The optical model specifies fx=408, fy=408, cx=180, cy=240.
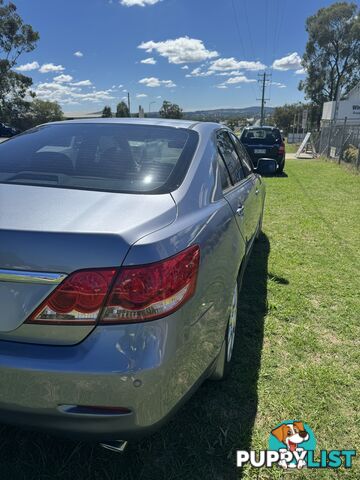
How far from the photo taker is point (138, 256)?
148 cm

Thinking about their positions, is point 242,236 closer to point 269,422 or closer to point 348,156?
point 269,422

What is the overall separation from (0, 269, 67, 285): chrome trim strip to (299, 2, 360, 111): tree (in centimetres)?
5749

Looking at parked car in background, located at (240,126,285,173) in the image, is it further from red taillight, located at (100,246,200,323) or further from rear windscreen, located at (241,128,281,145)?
red taillight, located at (100,246,200,323)

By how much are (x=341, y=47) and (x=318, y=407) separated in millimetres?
57385

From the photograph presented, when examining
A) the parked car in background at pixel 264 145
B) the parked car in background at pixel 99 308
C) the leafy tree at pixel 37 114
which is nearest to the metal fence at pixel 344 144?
the parked car in background at pixel 264 145

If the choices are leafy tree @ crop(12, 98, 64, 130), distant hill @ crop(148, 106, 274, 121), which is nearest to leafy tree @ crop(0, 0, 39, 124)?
leafy tree @ crop(12, 98, 64, 130)

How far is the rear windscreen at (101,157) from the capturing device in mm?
2059

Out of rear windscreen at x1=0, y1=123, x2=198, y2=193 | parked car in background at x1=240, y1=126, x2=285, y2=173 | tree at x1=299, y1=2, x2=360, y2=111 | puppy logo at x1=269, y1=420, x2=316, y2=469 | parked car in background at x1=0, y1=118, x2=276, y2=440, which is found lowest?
puppy logo at x1=269, y1=420, x2=316, y2=469

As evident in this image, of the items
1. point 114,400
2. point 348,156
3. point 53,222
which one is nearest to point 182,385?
point 114,400

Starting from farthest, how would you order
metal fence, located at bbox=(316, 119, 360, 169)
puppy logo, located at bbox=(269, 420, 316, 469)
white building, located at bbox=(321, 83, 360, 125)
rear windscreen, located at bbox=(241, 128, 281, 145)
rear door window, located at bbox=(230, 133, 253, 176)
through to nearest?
white building, located at bbox=(321, 83, 360, 125) → metal fence, located at bbox=(316, 119, 360, 169) → rear windscreen, located at bbox=(241, 128, 281, 145) → rear door window, located at bbox=(230, 133, 253, 176) → puppy logo, located at bbox=(269, 420, 316, 469)

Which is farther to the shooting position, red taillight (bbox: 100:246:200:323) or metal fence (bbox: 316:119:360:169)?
metal fence (bbox: 316:119:360:169)

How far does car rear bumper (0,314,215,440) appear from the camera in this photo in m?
1.47

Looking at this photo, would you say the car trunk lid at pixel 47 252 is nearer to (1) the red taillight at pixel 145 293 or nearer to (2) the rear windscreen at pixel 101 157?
(1) the red taillight at pixel 145 293

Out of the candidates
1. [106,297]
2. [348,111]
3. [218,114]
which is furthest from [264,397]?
[218,114]
